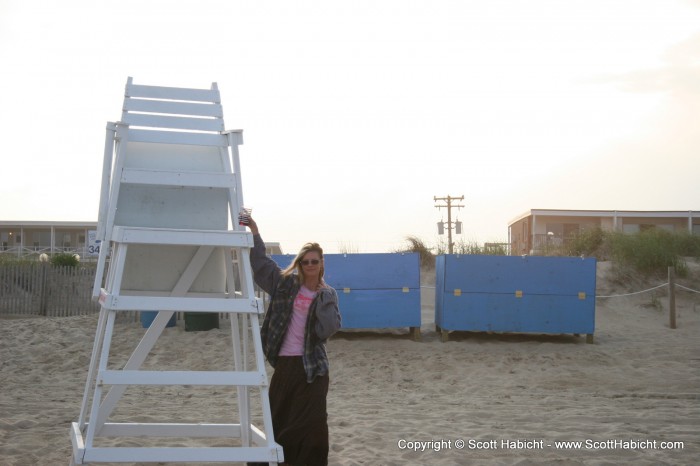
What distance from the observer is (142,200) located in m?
5.14

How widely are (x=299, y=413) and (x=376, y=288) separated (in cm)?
896

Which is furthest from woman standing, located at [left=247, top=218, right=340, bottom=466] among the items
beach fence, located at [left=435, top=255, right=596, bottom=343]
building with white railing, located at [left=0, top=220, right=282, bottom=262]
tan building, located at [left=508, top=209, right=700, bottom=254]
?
building with white railing, located at [left=0, top=220, right=282, bottom=262]

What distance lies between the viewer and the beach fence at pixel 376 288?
14156mm

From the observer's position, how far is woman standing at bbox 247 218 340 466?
206 inches

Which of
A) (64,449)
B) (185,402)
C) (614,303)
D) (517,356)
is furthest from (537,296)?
(64,449)

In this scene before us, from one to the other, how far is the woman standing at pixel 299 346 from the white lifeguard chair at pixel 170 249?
0.19 meters

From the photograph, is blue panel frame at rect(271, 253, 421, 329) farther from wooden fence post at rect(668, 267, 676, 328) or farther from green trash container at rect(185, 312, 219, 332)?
wooden fence post at rect(668, 267, 676, 328)

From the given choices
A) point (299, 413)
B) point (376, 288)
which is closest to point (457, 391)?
point (376, 288)

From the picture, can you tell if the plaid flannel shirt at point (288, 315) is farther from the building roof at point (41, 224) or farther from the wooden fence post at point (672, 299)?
the building roof at point (41, 224)

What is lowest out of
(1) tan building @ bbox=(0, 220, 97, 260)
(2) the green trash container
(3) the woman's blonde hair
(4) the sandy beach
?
(4) the sandy beach

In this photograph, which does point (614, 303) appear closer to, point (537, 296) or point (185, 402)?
point (537, 296)

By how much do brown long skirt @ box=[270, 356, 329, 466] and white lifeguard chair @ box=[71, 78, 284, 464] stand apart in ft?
0.65

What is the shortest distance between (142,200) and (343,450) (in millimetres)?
2886

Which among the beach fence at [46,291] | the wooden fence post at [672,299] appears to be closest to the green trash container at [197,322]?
the beach fence at [46,291]
